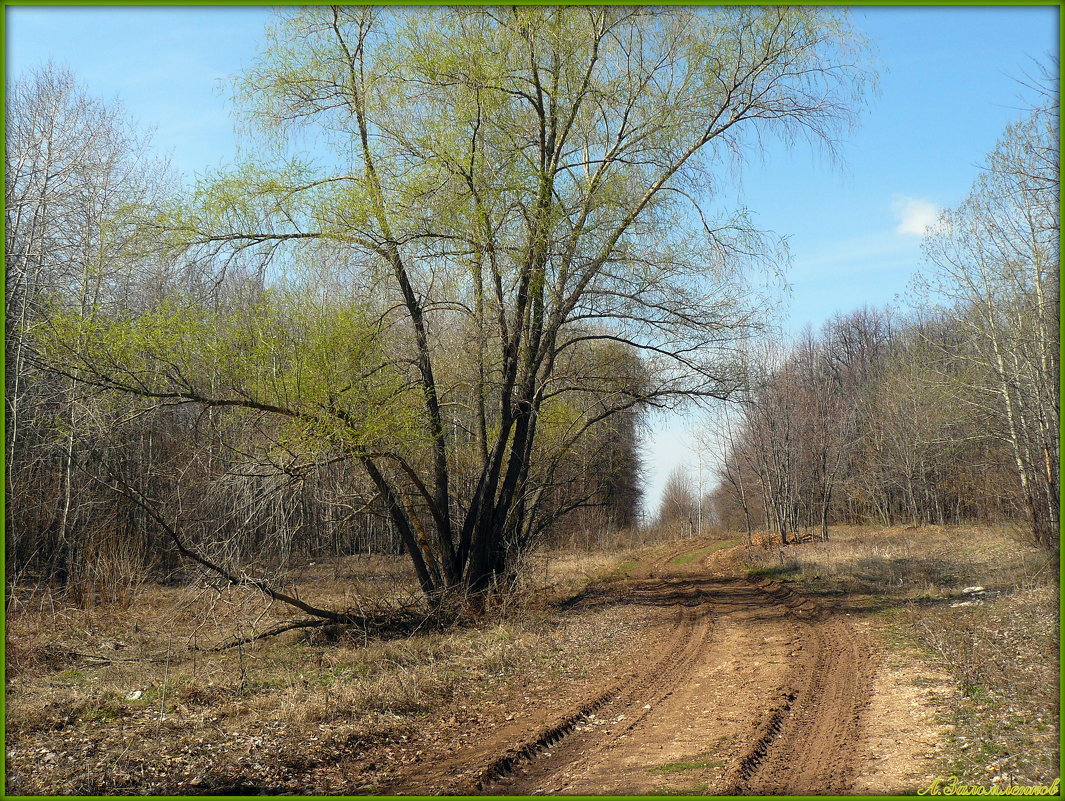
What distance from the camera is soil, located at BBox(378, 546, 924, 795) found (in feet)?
17.9

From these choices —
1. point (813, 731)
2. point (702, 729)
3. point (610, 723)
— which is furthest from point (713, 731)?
point (610, 723)

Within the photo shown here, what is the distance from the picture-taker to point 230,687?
336 inches

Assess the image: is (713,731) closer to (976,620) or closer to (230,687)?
(230,687)

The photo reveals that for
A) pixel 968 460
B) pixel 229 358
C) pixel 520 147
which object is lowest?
pixel 968 460

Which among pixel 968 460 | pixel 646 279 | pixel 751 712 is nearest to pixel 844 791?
pixel 751 712

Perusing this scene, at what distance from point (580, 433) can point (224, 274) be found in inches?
296

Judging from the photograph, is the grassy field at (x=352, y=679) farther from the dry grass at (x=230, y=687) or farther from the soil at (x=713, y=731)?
the soil at (x=713, y=731)

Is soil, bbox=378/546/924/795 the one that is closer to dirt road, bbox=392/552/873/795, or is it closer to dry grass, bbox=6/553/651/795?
dirt road, bbox=392/552/873/795

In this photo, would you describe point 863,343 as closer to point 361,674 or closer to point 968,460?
point 968,460

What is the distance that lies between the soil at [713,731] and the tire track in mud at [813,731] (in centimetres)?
1

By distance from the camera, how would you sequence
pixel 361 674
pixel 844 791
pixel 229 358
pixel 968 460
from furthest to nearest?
pixel 968 460
pixel 229 358
pixel 361 674
pixel 844 791

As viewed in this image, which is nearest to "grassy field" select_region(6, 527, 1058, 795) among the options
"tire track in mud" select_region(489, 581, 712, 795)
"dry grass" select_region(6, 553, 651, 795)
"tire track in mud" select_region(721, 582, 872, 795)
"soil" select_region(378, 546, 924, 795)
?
"dry grass" select_region(6, 553, 651, 795)

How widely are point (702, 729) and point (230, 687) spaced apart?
18.0 feet

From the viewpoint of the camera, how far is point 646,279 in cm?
1322
